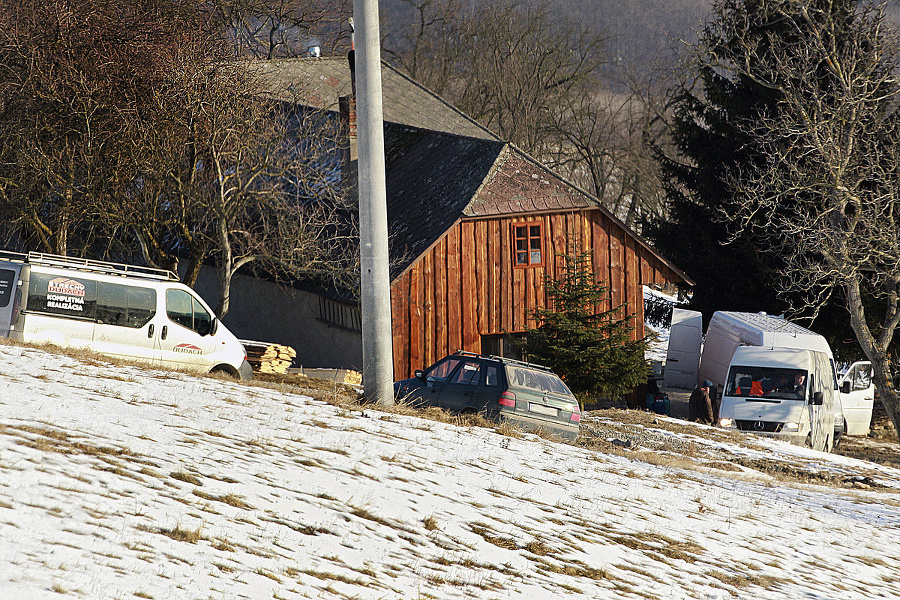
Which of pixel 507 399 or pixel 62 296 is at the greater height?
pixel 62 296

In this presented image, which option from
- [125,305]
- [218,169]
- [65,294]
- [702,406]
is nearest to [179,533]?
[65,294]

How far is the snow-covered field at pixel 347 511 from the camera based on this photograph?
536 centimetres

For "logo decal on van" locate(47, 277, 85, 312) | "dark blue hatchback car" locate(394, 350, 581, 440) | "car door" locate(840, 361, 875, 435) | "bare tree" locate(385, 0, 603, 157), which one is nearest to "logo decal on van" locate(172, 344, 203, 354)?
"logo decal on van" locate(47, 277, 85, 312)

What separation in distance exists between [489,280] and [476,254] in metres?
0.93

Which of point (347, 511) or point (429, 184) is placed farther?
point (429, 184)

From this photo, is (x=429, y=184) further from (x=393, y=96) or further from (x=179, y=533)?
(x=179, y=533)

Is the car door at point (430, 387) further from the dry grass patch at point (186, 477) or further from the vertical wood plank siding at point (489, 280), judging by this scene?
the vertical wood plank siding at point (489, 280)

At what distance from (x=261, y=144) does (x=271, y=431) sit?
1273 centimetres

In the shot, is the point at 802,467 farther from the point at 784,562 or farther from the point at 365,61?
the point at 365,61

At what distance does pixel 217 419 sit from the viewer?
31.3 feet

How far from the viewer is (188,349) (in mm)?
15477

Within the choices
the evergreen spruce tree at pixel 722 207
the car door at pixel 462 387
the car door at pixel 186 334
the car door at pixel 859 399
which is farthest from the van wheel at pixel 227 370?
the evergreen spruce tree at pixel 722 207

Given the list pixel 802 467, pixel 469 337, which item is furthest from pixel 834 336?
pixel 802 467

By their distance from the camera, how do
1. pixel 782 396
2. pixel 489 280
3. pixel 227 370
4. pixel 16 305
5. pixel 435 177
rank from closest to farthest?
pixel 16 305, pixel 227 370, pixel 782 396, pixel 489 280, pixel 435 177
